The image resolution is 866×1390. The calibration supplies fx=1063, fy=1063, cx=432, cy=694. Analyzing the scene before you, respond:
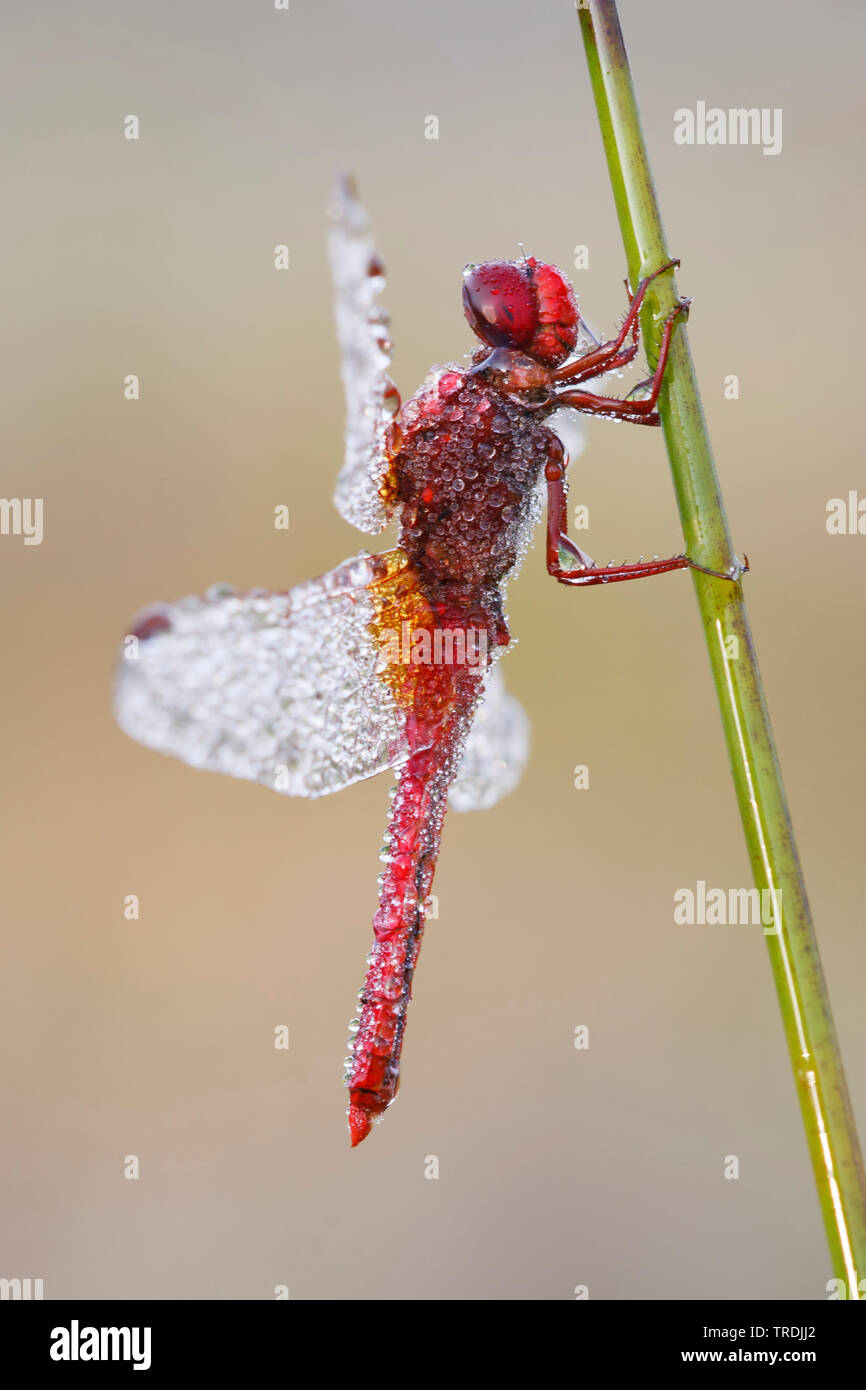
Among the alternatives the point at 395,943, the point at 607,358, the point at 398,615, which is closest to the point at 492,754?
the point at 398,615

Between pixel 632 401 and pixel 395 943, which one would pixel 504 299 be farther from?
pixel 395 943

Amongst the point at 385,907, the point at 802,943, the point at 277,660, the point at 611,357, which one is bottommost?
the point at 802,943

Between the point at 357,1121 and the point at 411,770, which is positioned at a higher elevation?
the point at 411,770

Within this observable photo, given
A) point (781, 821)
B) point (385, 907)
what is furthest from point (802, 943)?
point (385, 907)

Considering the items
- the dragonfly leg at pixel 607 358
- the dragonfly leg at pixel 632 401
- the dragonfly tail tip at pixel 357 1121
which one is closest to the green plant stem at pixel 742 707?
the dragonfly leg at pixel 632 401

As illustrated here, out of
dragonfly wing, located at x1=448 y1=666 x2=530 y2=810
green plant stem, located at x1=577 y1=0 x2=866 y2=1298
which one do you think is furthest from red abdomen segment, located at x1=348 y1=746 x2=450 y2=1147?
green plant stem, located at x1=577 y1=0 x2=866 y2=1298

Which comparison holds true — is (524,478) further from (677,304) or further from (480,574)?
(677,304)
